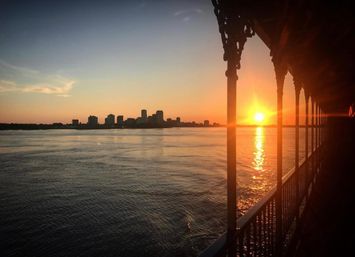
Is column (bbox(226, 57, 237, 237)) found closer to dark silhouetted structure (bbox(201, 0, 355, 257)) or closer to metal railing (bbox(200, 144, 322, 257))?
dark silhouetted structure (bbox(201, 0, 355, 257))

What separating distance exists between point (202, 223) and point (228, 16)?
50.7 feet

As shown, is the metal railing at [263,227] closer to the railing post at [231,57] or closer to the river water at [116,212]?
the railing post at [231,57]

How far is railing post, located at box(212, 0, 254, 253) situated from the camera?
365 centimetres

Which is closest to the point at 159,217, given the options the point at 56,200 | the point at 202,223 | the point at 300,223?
the point at 202,223

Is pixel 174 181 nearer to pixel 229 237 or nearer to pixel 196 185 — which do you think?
pixel 196 185

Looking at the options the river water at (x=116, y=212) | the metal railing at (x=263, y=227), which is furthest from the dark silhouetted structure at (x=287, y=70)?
the river water at (x=116, y=212)

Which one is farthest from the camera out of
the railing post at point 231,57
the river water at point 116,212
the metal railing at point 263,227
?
the river water at point 116,212

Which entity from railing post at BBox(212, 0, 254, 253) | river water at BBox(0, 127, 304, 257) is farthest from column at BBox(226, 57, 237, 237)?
river water at BBox(0, 127, 304, 257)

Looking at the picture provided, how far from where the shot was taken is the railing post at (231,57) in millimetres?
3652

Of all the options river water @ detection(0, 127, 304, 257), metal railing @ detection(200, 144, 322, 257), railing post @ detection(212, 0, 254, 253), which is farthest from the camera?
river water @ detection(0, 127, 304, 257)

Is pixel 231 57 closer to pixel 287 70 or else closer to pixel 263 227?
pixel 287 70

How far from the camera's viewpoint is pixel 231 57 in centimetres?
379

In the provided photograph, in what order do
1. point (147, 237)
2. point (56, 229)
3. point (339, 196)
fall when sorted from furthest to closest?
1. point (56, 229)
2. point (147, 237)
3. point (339, 196)

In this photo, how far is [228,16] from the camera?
3686 mm
